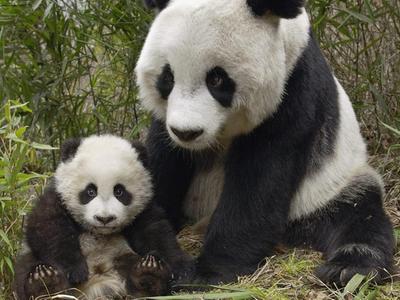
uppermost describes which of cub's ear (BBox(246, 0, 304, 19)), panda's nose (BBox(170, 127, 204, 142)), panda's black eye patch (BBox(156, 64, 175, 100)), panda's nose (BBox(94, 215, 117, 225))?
cub's ear (BBox(246, 0, 304, 19))

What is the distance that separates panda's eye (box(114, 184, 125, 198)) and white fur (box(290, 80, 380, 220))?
2.86 feet

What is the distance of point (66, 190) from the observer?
13.1 ft

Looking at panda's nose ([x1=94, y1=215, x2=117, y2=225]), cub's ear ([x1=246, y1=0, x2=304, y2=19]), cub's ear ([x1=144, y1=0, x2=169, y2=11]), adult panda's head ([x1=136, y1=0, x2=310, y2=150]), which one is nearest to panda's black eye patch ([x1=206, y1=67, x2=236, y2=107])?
adult panda's head ([x1=136, y1=0, x2=310, y2=150])

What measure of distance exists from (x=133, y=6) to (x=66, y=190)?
5.30ft

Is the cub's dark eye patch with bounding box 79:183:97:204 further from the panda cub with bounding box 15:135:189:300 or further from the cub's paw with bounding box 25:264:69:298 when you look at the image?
the cub's paw with bounding box 25:264:69:298

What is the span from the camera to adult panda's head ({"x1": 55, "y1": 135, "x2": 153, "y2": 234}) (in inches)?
152

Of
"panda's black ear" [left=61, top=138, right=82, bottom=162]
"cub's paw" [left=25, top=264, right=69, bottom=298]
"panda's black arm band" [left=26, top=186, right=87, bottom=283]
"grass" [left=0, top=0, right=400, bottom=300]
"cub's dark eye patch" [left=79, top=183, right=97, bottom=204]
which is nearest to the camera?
"cub's paw" [left=25, top=264, right=69, bottom=298]

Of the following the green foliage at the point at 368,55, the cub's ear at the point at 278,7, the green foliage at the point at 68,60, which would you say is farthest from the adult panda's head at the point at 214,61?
the green foliage at the point at 368,55

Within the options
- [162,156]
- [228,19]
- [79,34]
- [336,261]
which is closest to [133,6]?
[79,34]

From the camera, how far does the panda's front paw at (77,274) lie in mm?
3781

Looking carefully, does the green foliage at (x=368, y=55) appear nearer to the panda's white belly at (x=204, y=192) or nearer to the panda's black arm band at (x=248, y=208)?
the panda's white belly at (x=204, y=192)

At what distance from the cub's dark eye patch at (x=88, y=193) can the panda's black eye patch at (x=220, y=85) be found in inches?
26.0

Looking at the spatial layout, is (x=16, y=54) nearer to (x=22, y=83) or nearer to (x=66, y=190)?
(x=22, y=83)

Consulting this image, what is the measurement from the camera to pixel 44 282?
3.69 metres
